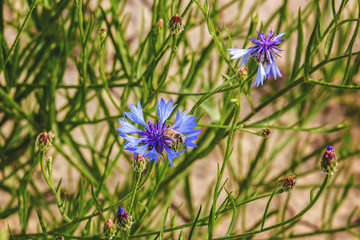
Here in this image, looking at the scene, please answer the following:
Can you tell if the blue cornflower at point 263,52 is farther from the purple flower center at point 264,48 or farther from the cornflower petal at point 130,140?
the cornflower petal at point 130,140

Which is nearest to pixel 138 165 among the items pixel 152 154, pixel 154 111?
pixel 152 154

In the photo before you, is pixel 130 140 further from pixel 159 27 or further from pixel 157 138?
pixel 159 27

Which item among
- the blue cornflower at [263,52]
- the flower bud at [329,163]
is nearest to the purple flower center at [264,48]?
the blue cornflower at [263,52]

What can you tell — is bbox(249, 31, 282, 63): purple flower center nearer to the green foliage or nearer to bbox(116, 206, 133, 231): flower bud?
the green foliage

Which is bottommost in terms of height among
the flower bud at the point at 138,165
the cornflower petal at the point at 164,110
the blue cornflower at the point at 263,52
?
the flower bud at the point at 138,165

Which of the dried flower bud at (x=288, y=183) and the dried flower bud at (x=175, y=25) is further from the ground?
the dried flower bud at (x=175, y=25)

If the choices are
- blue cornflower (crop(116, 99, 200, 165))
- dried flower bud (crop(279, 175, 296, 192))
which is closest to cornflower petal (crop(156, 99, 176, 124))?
blue cornflower (crop(116, 99, 200, 165))

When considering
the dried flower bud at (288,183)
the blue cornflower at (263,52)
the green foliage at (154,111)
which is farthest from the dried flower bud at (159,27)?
the dried flower bud at (288,183)

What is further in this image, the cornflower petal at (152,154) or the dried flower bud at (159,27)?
the dried flower bud at (159,27)

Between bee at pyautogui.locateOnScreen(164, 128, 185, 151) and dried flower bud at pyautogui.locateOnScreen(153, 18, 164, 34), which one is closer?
bee at pyautogui.locateOnScreen(164, 128, 185, 151)

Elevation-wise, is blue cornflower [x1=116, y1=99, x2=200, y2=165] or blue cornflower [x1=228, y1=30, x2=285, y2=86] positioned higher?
blue cornflower [x1=228, y1=30, x2=285, y2=86]
